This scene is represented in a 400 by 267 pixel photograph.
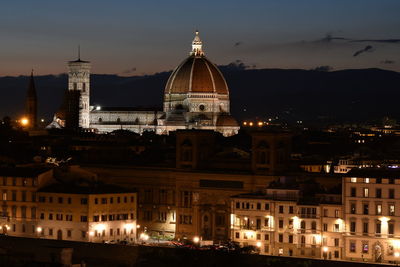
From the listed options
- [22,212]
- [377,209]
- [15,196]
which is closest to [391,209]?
[377,209]

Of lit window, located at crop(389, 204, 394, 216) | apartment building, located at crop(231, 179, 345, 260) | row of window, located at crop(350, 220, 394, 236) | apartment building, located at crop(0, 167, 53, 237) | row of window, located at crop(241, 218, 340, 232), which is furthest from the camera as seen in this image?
apartment building, located at crop(0, 167, 53, 237)

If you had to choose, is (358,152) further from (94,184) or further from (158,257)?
(158,257)

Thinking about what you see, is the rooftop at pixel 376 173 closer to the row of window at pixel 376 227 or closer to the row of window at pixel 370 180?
the row of window at pixel 370 180

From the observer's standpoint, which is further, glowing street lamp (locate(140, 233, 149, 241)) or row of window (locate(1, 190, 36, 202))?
row of window (locate(1, 190, 36, 202))

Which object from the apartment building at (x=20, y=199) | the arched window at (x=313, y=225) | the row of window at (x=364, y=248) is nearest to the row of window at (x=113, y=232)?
the apartment building at (x=20, y=199)

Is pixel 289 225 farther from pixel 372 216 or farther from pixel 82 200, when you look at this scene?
pixel 82 200

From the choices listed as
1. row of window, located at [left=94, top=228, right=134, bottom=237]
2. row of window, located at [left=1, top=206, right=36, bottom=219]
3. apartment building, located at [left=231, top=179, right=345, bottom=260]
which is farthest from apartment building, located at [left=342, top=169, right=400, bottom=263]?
row of window, located at [left=1, top=206, right=36, bottom=219]

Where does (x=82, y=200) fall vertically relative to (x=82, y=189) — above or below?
below

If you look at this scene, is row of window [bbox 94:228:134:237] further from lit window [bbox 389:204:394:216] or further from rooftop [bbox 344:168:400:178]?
lit window [bbox 389:204:394:216]

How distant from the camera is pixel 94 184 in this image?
107 meters

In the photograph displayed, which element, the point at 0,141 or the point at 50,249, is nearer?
the point at 50,249

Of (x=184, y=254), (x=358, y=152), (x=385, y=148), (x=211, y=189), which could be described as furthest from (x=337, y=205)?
(x=385, y=148)

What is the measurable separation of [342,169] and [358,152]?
2437 cm

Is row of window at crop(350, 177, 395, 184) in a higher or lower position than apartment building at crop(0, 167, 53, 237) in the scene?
higher
